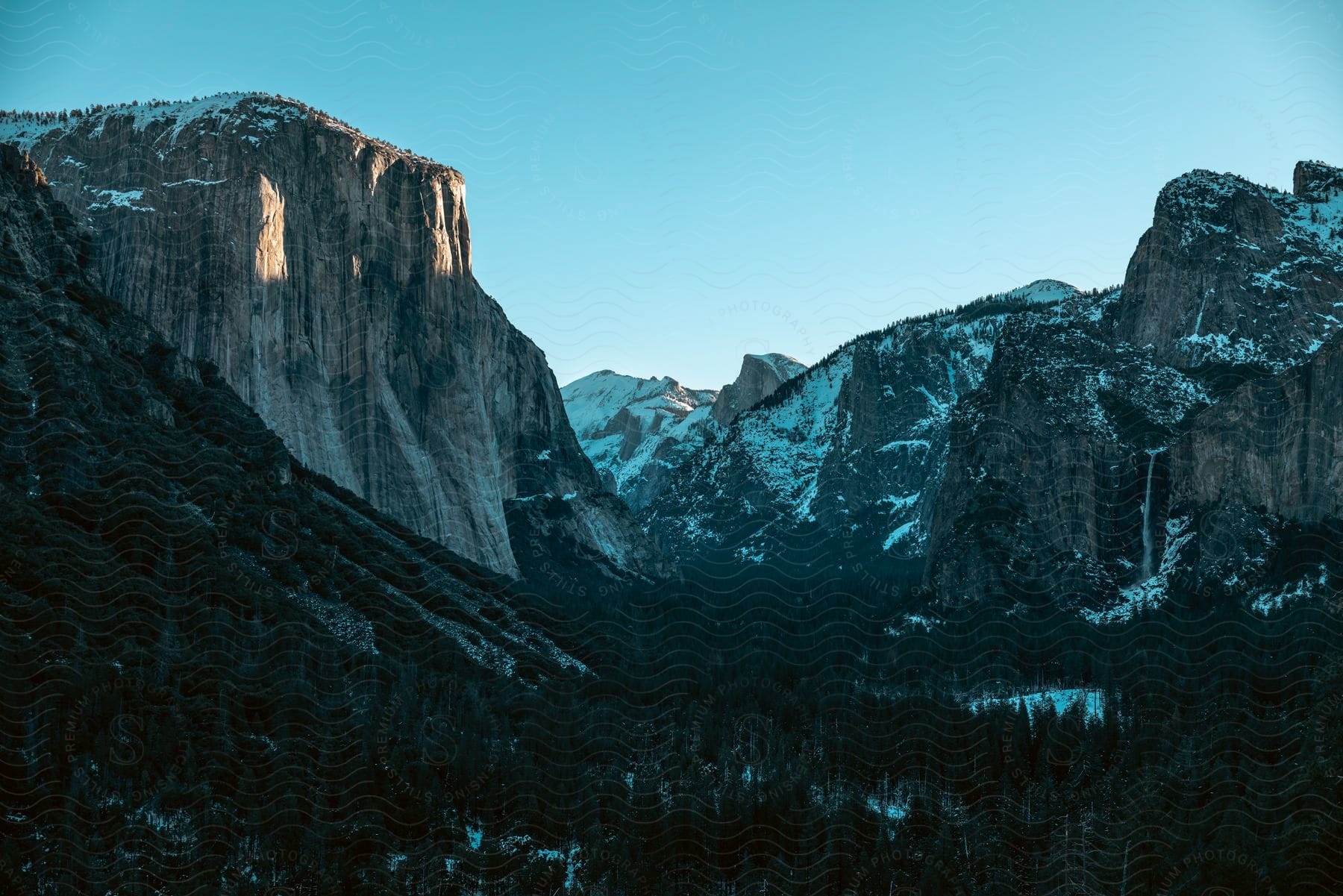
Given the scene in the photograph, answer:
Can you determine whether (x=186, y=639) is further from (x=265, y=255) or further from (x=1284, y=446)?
(x=1284, y=446)

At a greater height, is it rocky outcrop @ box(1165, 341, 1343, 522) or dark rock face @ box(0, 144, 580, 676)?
rocky outcrop @ box(1165, 341, 1343, 522)

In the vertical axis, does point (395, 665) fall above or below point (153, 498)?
below

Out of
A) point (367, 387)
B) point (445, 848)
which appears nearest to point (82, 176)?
point (367, 387)

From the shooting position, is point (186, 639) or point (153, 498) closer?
point (186, 639)

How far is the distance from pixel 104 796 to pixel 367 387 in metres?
113

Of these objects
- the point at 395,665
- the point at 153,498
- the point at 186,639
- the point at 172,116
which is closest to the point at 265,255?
the point at 172,116

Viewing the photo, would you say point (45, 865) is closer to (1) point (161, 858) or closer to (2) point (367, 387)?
(1) point (161, 858)

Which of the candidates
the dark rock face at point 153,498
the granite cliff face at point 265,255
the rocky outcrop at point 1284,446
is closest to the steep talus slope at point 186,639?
the dark rock face at point 153,498

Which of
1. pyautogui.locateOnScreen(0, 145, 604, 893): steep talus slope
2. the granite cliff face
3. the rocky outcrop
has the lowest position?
pyautogui.locateOnScreen(0, 145, 604, 893): steep talus slope

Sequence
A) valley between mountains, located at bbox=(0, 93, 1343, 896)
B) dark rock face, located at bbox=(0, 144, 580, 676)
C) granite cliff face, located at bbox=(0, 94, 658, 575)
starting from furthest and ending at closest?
granite cliff face, located at bbox=(0, 94, 658, 575), dark rock face, located at bbox=(0, 144, 580, 676), valley between mountains, located at bbox=(0, 93, 1343, 896)

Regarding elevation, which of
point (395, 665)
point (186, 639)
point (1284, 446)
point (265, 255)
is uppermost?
point (265, 255)

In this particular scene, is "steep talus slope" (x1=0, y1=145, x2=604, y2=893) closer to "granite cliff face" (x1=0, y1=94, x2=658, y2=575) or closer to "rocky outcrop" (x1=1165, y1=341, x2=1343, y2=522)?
"granite cliff face" (x1=0, y1=94, x2=658, y2=575)

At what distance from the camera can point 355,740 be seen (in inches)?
3974

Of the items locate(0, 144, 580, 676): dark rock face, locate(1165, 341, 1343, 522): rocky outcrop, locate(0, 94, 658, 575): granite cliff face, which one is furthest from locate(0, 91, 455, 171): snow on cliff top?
locate(1165, 341, 1343, 522): rocky outcrop
